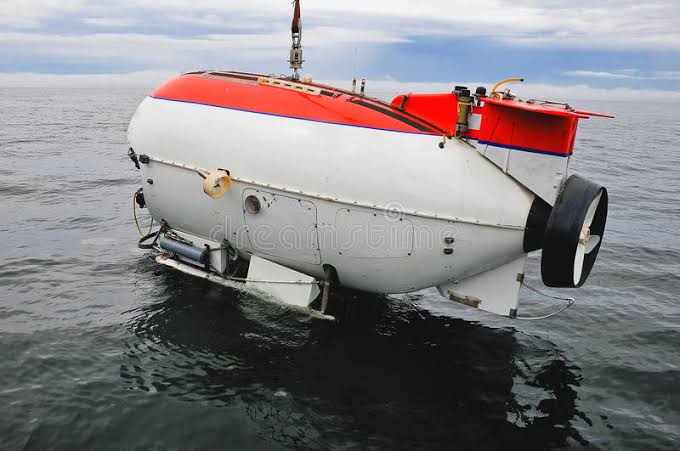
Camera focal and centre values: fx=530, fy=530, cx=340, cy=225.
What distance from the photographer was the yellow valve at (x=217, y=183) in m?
7.98

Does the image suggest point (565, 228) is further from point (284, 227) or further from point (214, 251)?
point (214, 251)

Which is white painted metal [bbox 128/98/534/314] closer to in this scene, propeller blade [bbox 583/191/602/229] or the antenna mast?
propeller blade [bbox 583/191/602/229]

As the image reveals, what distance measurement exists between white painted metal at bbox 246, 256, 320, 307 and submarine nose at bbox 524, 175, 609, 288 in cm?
352

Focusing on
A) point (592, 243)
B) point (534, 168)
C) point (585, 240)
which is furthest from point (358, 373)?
point (592, 243)

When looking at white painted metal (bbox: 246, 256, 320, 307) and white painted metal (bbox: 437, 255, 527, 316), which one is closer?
white painted metal (bbox: 437, 255, 527, 316)

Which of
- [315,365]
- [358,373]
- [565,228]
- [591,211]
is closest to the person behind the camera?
[565,228]

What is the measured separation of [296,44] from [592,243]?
6.16 m

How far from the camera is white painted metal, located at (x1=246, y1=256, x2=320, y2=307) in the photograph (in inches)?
348

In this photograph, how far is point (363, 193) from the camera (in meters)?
7.57

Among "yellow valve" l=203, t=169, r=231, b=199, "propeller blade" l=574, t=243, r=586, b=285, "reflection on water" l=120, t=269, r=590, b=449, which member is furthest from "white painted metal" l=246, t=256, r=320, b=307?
"propeller blade" l=574, t=243, r=586, b=285

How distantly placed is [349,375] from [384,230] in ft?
7.39

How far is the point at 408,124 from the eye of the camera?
25.3 feet

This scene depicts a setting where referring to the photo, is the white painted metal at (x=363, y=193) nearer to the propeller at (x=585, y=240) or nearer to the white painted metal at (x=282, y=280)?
the white painted metal at (x=282, y=280)

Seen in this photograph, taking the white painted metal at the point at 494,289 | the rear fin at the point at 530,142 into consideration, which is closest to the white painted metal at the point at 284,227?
the white painted metal at the point at 494,289
